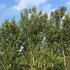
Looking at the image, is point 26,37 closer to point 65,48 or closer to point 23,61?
point 23,61

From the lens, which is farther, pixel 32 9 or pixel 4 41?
pixel 32 9

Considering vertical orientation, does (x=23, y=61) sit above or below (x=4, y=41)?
below

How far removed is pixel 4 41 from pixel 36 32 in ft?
10.1

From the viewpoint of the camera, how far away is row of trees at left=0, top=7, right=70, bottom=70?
2075cm

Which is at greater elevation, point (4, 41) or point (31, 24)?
point (31, 24)

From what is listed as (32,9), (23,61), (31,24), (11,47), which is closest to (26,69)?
(23,61)

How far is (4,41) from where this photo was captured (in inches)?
827

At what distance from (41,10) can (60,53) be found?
14.9 feet

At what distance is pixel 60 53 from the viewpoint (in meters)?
23.1

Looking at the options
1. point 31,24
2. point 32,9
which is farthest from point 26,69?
point 32,9

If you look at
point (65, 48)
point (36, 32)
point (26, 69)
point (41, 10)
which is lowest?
point (26, 69)

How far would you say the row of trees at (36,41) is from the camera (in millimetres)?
20750

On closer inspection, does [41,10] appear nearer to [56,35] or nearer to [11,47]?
[56,35]

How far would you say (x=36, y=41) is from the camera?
71.1 ft
